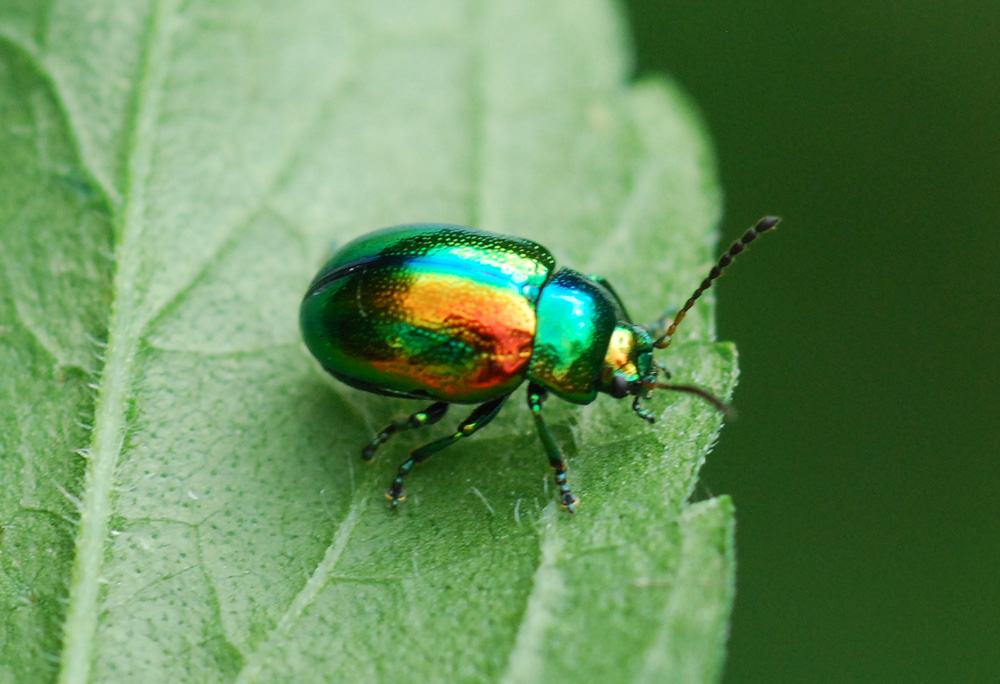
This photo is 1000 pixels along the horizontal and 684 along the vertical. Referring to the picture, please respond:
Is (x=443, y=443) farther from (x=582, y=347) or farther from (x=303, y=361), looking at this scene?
(x=303, y=361)

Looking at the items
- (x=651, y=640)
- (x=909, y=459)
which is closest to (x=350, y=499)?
(x=651, y=640)

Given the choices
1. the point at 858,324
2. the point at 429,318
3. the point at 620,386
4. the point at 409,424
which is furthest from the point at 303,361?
the point at 858,324

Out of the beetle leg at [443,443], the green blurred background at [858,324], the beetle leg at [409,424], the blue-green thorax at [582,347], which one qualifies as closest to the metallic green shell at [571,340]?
the blue-green thorax at [582,347]

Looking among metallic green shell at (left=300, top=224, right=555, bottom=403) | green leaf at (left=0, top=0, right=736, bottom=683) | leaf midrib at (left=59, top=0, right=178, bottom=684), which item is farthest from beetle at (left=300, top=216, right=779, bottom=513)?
leaf midrib at (left=59, top=0, right=178, bottom=684)

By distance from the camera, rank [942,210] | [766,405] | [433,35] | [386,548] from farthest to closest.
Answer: [942,210], [766,405], [433,35], [386,548]

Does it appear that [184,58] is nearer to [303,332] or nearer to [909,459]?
[303,332]

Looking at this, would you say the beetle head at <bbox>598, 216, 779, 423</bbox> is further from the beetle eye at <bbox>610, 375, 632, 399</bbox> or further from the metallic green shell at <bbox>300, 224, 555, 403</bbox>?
the metallic green shell at <bbox>300, 224, 555, 403</bbox>

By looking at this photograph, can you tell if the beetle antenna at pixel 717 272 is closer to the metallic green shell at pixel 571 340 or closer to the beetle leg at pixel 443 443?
the metallic green shell at pixel 571 340
